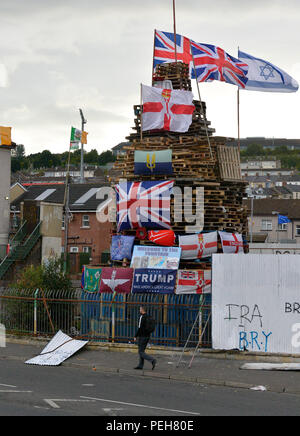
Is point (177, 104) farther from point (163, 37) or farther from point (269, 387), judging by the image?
point (269, 387)

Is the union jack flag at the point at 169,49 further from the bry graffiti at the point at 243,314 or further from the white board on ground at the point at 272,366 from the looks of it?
the white board on ground at the point at 272,366

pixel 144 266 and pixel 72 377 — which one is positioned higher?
pixel 144 266

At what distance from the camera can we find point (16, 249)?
50.8 m

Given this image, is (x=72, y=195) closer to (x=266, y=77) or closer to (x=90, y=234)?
(x=90, y=234)

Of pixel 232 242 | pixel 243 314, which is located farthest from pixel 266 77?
pixel 243 314

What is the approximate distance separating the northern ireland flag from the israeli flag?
1074 cm

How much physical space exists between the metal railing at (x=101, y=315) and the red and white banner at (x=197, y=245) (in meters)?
4.28

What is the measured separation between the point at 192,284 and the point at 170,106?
27.1ft

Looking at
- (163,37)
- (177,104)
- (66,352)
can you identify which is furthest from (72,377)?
(163,37)

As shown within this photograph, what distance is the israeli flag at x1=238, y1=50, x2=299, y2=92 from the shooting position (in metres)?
29.7

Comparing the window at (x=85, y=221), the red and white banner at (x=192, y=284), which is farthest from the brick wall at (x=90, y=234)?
the red and white banner at (x=192, y=284)

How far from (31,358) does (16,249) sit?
1207 inches

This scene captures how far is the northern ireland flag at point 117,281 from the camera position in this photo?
2367 centimetres

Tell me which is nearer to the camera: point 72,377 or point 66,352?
point 72,377
